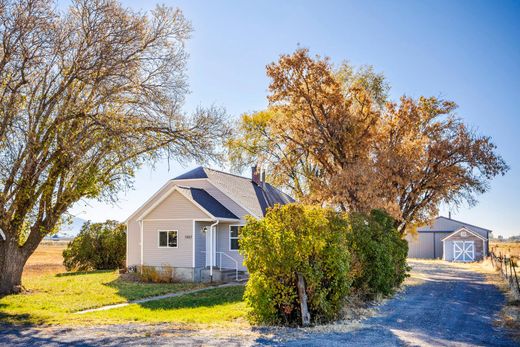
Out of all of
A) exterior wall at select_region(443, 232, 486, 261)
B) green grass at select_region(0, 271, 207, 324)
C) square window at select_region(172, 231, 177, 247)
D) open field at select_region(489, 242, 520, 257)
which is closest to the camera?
green grass at select_region(0, 271, 207, 324)

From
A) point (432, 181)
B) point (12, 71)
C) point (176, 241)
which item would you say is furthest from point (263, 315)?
point (432, 181)

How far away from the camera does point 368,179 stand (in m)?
22.8

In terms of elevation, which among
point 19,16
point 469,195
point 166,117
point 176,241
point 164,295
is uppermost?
point 19,16

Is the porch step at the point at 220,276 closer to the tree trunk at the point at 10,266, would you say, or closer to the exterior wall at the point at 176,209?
the exterior wall at the point at 176,209

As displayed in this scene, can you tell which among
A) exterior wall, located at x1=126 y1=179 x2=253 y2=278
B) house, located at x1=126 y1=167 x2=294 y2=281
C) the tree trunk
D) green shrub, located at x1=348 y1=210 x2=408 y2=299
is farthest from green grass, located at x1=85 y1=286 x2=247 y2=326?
exterior wall, located at x1=126 y1=179 x2=253 y2=278

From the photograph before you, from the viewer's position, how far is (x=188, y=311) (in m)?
14.7

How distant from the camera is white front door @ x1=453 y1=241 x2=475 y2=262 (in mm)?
48406

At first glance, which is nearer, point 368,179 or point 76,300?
point 76,300

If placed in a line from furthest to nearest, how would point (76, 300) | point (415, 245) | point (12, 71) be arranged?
point (415, 245)
point (76, 300)
point (12, 71)

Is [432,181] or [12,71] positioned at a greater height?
[12,71]

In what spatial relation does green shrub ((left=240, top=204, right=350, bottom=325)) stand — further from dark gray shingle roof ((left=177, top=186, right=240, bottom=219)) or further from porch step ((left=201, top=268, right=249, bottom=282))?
dark gray shingle roof ((left=177, top=186, right=240, bottom=219))

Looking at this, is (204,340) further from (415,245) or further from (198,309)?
(415,245)

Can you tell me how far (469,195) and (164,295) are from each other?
17120mm

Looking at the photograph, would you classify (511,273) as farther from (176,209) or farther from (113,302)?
(176,209)
